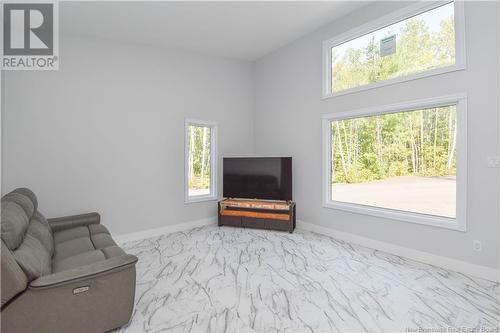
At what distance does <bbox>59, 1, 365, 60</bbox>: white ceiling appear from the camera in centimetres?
336

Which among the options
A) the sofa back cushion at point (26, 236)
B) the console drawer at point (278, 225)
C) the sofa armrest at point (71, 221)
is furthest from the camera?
the console drawer at point (278, 225)

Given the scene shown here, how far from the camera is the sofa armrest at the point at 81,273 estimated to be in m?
1.65

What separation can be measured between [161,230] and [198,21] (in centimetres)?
347

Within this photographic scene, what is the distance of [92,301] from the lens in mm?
1821

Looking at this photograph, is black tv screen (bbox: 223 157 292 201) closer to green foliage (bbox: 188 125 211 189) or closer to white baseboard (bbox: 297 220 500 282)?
green foliage (bbox: 188 125 211 189)

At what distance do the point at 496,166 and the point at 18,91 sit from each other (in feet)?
19.2

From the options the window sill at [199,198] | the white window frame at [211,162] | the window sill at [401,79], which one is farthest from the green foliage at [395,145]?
the window sill at [199,198]

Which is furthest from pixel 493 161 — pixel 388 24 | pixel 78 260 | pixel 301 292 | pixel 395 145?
pixel 78 260

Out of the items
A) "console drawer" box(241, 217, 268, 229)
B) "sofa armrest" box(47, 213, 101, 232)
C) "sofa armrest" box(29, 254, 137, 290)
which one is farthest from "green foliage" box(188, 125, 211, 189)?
"sofa armrest" box(29, 254, 137, 290)

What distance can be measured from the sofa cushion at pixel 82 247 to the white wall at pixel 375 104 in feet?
10.5

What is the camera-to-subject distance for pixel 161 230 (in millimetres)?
4469

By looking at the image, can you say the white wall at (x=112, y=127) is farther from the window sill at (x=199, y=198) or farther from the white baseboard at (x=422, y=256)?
the white baseboard at (x=422, y=256)

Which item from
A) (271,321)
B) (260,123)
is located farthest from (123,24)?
(271,321)

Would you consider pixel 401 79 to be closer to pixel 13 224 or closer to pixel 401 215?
pixel 401 215
